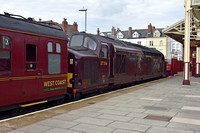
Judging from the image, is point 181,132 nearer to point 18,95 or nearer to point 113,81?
point 18,95

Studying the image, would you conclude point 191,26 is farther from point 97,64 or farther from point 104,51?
point 97,64

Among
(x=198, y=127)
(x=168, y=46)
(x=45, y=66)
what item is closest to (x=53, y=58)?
(x=45, y=66)

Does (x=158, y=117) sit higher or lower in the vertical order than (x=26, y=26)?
lower

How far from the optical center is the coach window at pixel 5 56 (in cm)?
652

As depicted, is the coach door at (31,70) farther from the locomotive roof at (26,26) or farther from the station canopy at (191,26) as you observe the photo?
the station canopy at (191,26)

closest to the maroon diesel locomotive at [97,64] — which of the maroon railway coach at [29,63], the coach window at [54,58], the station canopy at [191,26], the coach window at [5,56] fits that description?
the maroon railway coach at [29,63]

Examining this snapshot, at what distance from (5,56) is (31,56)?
1.25 m

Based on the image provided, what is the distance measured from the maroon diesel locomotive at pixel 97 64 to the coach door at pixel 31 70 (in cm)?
242

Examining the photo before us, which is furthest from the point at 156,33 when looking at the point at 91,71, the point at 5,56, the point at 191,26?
the point at 5,56

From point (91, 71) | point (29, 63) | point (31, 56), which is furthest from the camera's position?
point (91, 71)

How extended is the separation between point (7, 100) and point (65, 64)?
3075 mm

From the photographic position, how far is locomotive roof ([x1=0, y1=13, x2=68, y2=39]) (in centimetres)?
688

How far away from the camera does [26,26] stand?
7637 mm

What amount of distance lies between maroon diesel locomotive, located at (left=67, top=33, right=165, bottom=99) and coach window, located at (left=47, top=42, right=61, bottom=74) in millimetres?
1228
